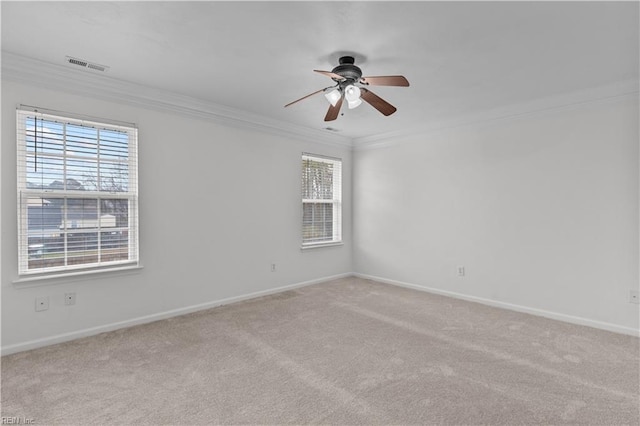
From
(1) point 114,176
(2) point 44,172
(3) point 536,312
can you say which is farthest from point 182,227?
(3) point 536,312

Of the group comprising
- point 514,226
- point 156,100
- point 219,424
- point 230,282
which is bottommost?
point 219,424

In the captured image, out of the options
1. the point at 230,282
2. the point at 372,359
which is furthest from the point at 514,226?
the point at 230,282

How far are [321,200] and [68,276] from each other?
338 centimetres

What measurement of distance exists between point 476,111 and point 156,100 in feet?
12.1

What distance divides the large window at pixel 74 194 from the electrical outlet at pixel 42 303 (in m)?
0.22

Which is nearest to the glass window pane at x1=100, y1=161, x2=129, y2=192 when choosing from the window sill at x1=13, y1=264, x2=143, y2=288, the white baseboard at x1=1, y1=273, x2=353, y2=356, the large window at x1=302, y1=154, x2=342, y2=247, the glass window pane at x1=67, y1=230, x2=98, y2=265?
the glass window pane at x1=67, y1=230, x2=98, y2=265

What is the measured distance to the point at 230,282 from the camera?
164 inches

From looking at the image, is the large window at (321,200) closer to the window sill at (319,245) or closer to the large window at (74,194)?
the window sill at (319,245)

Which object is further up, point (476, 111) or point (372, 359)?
point (476, 111)

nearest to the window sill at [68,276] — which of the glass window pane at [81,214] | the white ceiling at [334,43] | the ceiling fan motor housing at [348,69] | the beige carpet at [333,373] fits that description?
the glass window pane at [81,214]

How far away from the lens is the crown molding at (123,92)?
273cm

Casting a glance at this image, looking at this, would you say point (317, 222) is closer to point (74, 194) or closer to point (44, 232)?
point (74, 194)

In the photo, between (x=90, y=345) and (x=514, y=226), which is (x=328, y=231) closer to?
(x=514, y=226)

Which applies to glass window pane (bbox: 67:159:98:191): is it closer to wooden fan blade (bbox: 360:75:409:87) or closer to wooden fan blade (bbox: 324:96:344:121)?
wooden fan blade (bbox: 324:96:344:121)
